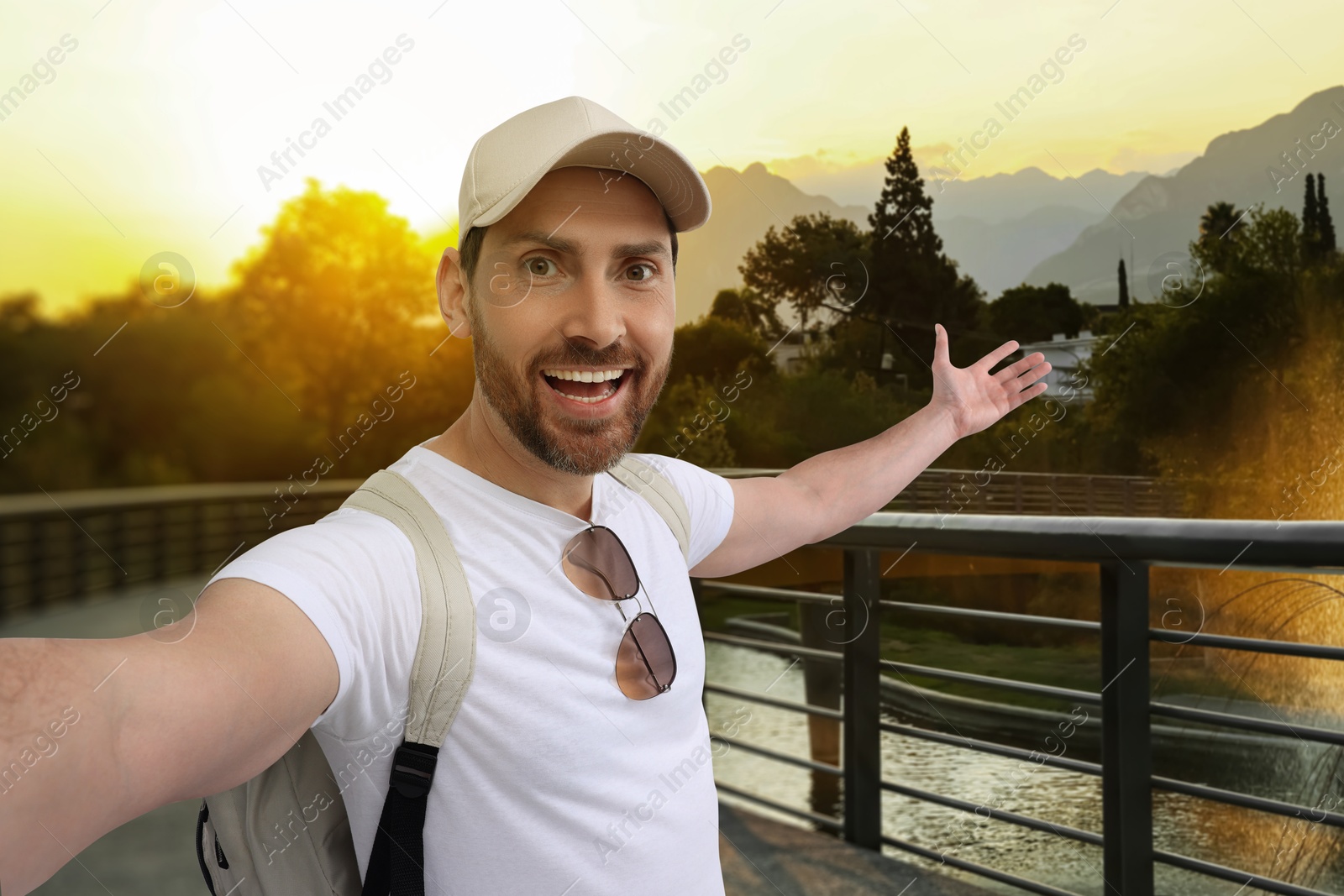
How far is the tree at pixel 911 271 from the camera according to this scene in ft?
58.3

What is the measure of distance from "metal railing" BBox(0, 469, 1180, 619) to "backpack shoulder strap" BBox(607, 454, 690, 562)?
7.15 m

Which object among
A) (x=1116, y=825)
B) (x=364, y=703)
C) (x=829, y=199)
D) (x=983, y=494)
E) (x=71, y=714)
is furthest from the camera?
(x=829, y=199)

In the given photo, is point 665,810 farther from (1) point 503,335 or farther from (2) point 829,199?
(2) point 829,199

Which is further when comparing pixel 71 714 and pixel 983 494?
pixel 983 494

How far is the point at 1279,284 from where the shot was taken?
640 inches

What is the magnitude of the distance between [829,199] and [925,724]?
1175cm

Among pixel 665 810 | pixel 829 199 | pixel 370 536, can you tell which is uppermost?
pixel 829 199

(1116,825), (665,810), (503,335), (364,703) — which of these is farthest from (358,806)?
(1116,825)

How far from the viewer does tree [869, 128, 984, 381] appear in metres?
17.8

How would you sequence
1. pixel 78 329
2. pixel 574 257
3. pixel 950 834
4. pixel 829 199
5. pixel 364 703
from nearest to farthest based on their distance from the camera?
pixel 364 703 < pixel 574 257 < pixel 950 834 < pixel 78 329 < pixel 829 199

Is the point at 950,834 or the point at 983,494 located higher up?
the point at 983,494

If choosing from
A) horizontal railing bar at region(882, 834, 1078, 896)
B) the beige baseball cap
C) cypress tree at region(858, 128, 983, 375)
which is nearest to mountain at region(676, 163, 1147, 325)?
cypress tree at region(858, 128, 983, 375)

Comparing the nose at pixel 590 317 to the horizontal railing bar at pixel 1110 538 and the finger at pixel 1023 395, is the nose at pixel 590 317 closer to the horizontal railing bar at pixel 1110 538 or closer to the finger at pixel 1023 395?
the finger at pixel 1023 395

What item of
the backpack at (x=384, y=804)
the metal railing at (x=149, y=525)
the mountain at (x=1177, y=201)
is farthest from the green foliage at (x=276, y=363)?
the backpack at (x=384, y=804)
